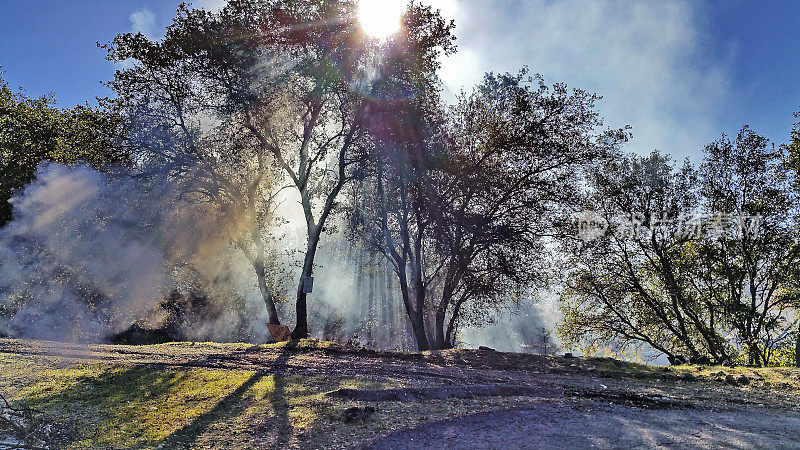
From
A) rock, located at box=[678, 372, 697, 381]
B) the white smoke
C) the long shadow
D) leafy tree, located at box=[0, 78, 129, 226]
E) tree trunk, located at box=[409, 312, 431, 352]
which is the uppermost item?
leafy tree, located at box=[0, 78, 129, 226]

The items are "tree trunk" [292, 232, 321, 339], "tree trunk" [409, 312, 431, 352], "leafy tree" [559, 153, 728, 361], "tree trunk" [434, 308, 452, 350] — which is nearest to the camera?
"tree trunk" [292, 232, 321, 339]

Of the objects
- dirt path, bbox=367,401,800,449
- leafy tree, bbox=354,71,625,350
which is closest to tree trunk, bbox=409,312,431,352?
leafy tree, bbox=354,71,625,350

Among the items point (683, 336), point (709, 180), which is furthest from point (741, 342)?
point (709, 180)

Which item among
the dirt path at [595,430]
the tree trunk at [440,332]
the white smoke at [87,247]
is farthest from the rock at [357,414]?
the tree trunk at [440,332]

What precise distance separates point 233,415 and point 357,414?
4.43 feet

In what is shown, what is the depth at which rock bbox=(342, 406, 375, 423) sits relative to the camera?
17.2 feet

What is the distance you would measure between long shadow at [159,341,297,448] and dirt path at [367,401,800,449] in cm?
111

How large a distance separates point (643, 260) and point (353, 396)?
68.8 feet

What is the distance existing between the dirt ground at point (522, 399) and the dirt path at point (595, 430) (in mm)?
12

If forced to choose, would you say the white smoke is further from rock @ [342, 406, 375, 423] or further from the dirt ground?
rock @ [342, 406, 375, 423]

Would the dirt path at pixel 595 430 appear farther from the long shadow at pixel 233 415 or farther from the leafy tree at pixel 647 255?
the leafy tree at pixel 647 255

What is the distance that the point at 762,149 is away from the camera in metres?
21.8

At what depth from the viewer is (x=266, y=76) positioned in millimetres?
15844

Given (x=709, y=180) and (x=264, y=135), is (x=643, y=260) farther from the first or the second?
(x=264, y=135)
